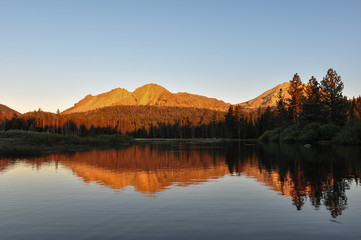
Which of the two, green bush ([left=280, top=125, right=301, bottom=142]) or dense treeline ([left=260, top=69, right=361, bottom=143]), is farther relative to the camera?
green bush ([left=280, top=125, right=301, bottom=142])

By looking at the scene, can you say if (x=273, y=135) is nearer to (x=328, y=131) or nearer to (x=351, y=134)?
(x=328, y=131)

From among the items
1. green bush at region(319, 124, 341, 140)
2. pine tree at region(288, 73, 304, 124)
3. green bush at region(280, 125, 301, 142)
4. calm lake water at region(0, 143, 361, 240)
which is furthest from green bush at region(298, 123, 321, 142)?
calm lake water at region(0, 143, 361, 240)

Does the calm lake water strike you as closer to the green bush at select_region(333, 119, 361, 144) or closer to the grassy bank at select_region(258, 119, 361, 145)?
the green bush at select_region(333, 119, 361, 144)

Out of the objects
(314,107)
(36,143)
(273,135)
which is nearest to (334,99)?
(314,107)

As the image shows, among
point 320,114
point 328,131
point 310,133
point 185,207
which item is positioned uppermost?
point 320,114

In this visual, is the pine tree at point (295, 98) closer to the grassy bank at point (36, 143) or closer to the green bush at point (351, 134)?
the green bush at point (351, 134)

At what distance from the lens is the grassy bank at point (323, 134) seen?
65562 millimetres

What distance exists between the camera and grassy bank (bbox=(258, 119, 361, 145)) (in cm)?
6556

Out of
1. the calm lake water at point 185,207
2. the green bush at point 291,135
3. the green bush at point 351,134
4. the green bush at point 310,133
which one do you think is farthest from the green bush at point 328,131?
the calm lake water at point 185,207

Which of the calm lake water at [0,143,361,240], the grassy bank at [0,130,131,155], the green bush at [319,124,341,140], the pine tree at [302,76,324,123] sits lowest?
the calm lake water at [0,143,361,240]

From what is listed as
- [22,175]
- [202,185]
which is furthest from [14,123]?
[202,185]

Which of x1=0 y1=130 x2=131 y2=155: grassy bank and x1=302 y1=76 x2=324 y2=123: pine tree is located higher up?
x1=302 y1=76 x2=324 y2=123: pine tree

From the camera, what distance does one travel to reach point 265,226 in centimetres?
1168

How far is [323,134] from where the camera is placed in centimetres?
8200
